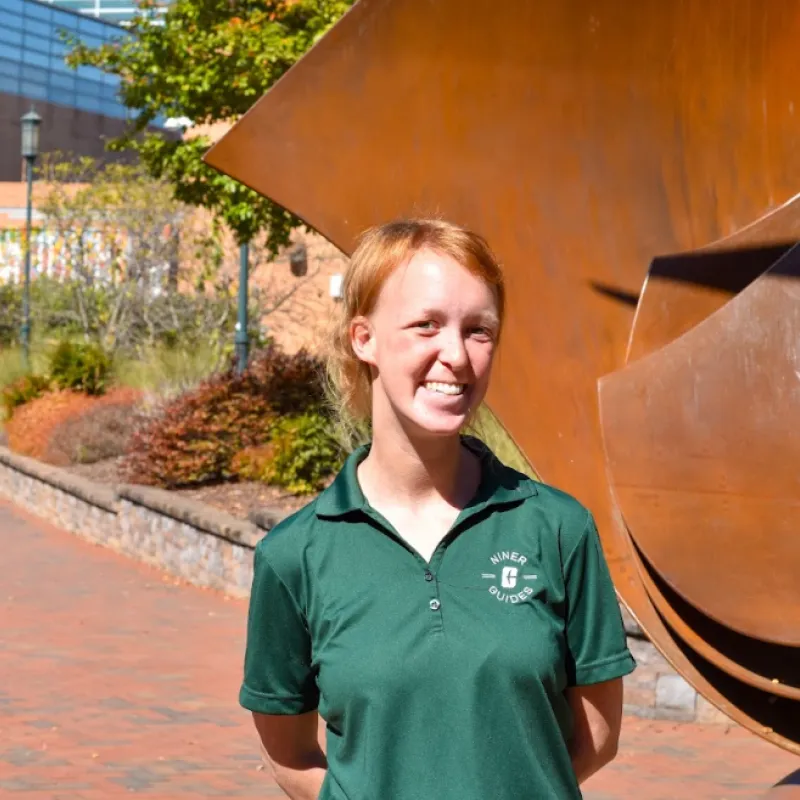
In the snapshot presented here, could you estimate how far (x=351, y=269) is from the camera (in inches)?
91.6

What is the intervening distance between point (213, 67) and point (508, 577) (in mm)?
12239

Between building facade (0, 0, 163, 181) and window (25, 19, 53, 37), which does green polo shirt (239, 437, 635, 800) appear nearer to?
building facade (0, 0, 163, 181)

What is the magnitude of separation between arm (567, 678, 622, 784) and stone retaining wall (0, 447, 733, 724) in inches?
206

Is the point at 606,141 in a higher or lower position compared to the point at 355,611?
higher

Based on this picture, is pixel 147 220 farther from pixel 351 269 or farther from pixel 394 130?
pixel 351 269

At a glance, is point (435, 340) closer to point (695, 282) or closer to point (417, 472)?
point (417, 472)

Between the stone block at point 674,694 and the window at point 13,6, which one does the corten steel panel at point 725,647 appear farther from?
the window at point 13,6

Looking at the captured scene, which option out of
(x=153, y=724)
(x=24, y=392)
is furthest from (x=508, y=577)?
(x=24, y=392)

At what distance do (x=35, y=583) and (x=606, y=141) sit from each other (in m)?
7.73

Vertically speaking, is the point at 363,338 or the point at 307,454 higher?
the point at 363,338

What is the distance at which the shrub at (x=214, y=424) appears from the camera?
13.7 meters

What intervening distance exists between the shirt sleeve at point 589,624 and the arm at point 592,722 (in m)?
0.06

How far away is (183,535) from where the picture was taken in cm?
1216

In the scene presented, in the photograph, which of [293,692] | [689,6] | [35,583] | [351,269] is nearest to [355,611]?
[293,692]
